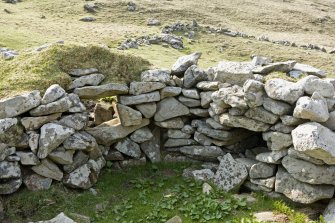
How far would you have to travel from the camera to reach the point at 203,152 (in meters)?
16.1

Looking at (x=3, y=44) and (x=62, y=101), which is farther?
(x=3, y=44)

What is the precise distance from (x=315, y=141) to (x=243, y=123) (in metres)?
2.92

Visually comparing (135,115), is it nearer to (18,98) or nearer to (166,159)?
(166,159)

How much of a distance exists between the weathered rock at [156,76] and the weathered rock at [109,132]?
1.89m

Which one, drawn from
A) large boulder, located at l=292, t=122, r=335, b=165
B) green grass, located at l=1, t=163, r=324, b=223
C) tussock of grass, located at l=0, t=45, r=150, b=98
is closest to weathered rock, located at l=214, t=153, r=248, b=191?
green grass, located at l=1, t=163, r=324, b=223

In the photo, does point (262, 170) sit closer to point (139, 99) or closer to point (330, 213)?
point (330, 213)

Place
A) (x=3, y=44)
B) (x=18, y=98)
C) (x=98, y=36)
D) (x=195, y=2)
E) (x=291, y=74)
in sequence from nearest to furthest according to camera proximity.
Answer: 1. (x=18, y=98)
2. (x=291, y=74)
3. (x=3, y=44)
4. (x=98, y=36)
5. (x=195, y=2)

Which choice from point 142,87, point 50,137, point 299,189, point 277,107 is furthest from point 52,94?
point 299,189

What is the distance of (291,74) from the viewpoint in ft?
51.5

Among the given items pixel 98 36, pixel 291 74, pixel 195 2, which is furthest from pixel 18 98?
pixel 195 2

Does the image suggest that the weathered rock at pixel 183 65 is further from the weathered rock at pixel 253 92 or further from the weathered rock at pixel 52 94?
the weathered rock at pixel 52 94

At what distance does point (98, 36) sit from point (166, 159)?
32.7 meters

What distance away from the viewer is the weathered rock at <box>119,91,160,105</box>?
15.5 m

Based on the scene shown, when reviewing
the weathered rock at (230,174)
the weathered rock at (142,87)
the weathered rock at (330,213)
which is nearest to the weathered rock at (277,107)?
the weathered rock at (230,174)
